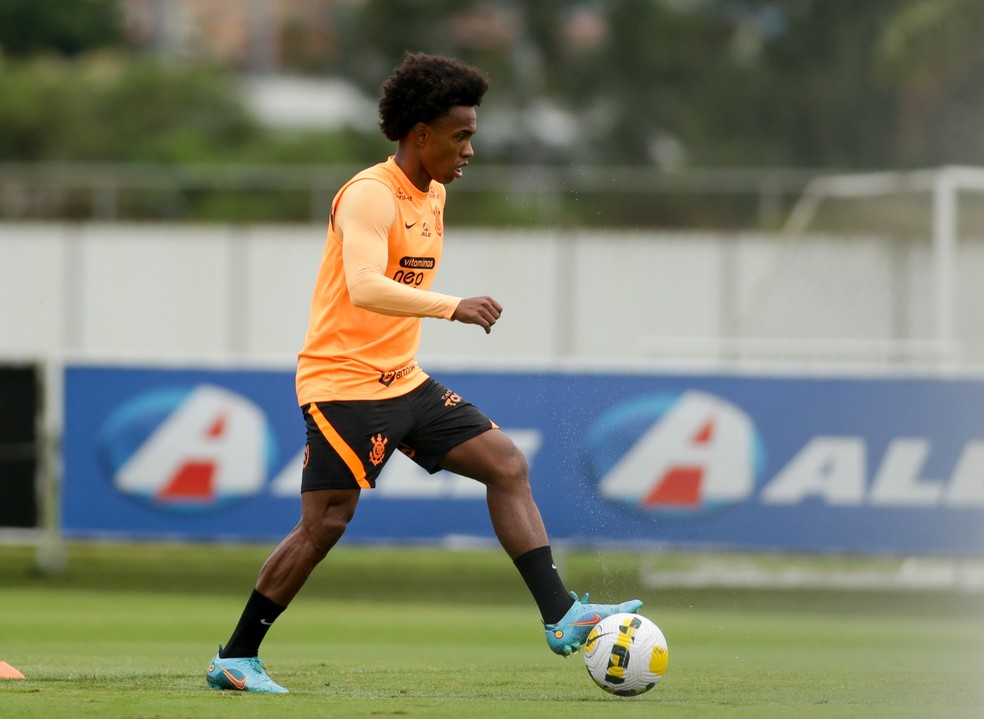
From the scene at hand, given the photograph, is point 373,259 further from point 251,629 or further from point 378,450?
point 251,629

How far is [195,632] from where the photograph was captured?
424 inches

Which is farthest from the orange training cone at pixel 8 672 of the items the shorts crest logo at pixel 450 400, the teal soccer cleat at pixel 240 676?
the shorts crest logo at pixel 450 400

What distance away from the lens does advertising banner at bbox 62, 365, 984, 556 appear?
13219 millimetres

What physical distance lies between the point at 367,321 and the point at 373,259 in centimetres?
38

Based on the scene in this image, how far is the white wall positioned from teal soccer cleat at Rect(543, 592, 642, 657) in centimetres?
1053

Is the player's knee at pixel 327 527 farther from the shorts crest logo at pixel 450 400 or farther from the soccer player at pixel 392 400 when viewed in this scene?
the shorts crest logo at pixel 450 400

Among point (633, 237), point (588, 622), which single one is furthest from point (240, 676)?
point (633, 237)

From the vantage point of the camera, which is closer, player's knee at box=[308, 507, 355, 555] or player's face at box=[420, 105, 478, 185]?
player's knee at box=[308, 507, 355, 555]

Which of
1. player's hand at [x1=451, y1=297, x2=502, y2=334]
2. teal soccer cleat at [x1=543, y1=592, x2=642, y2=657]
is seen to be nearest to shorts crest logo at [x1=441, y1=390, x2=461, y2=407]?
player's hand at [x1=451, y1=297, x2=502, y2=334]

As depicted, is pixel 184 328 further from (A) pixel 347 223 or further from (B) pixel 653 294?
(A) pixel 347 223

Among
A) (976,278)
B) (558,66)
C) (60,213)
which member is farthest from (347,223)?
(558,66)

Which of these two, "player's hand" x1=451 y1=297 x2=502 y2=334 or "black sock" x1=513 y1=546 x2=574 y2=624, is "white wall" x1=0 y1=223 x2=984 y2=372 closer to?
"black sock" x1=513 y1=546 x2=574 y2=624

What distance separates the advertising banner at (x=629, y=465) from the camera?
13219mm

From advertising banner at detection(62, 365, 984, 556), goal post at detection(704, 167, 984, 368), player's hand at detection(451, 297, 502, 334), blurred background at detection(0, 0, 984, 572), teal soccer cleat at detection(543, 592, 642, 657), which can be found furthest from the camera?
goal post at detection(704, 167, 984, 368)
